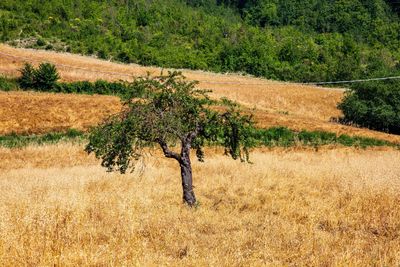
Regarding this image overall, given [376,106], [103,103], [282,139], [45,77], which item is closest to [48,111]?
[103,103]

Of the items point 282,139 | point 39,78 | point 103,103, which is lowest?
point 282,139

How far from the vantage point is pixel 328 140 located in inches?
1345

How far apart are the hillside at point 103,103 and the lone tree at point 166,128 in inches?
338

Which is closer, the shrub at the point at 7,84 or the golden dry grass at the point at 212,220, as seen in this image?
the golden dry grass at the point at 212,220

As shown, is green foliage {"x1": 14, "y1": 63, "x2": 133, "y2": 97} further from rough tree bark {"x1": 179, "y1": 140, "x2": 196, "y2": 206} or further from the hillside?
rough tree bark {"x1": 179, "y1": 140, "x2": 196, "y2": 206}

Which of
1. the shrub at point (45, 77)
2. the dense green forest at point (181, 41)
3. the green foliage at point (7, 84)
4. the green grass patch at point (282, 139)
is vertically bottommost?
the green grass patch at point (282, 139)

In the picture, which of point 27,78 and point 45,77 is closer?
point 45,77

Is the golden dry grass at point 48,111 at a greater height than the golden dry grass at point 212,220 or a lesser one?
lesser

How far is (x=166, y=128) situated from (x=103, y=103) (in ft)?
90.9

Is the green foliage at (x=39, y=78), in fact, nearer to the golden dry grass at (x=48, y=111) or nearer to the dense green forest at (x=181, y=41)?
the golden dry grass at (x=48, y=111)

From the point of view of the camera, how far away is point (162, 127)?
36.6 feet

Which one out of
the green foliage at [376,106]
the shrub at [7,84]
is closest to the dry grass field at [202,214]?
the shrub at [7,84]

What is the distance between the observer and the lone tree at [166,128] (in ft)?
37.7

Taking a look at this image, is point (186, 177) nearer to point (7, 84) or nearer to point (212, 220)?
point (212, 220)
